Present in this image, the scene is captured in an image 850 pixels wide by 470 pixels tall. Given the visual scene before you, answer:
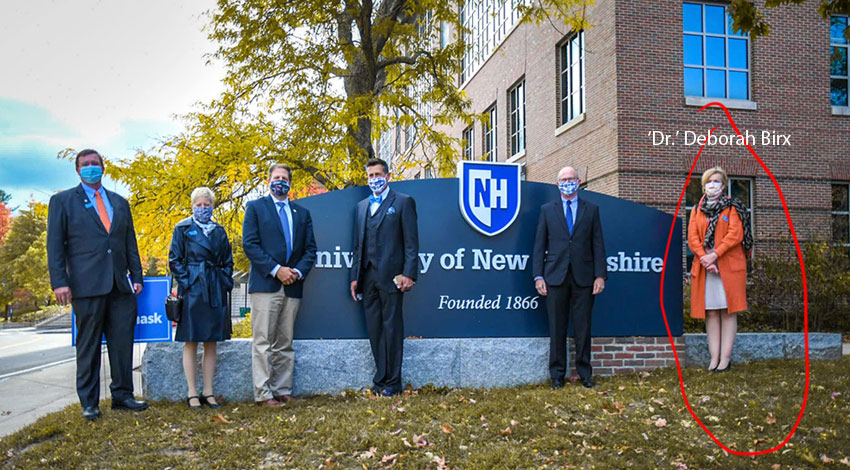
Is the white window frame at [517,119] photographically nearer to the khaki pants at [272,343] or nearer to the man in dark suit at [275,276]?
the man in dark suit at [275,276]

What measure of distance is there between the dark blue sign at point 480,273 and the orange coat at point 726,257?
1.74ft

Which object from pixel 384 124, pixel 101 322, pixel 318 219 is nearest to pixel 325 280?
pixel 318 219

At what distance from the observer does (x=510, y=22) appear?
69.3 feet

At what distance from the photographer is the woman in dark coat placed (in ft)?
18.6

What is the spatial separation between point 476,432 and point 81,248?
355 cm

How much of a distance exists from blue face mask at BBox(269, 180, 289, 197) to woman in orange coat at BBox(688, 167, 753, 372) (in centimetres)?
397

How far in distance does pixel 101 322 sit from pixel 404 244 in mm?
2668

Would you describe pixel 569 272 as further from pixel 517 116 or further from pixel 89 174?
pixel 517 116

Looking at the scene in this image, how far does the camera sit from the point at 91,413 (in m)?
5.40

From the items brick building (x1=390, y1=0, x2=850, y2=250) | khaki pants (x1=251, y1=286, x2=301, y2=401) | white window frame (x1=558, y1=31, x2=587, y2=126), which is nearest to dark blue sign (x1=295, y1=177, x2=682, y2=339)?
khaki pants (x1=251, y1=286, x2=301, y2=401)

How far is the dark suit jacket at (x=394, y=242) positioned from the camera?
6012 millimetres

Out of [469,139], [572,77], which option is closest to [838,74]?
[572,77]

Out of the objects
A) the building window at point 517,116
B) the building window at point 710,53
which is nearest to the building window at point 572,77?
the building window at point 710,53

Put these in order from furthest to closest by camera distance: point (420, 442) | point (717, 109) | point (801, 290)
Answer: point (717, 109) < point (801, 290) < point (420, 442)
